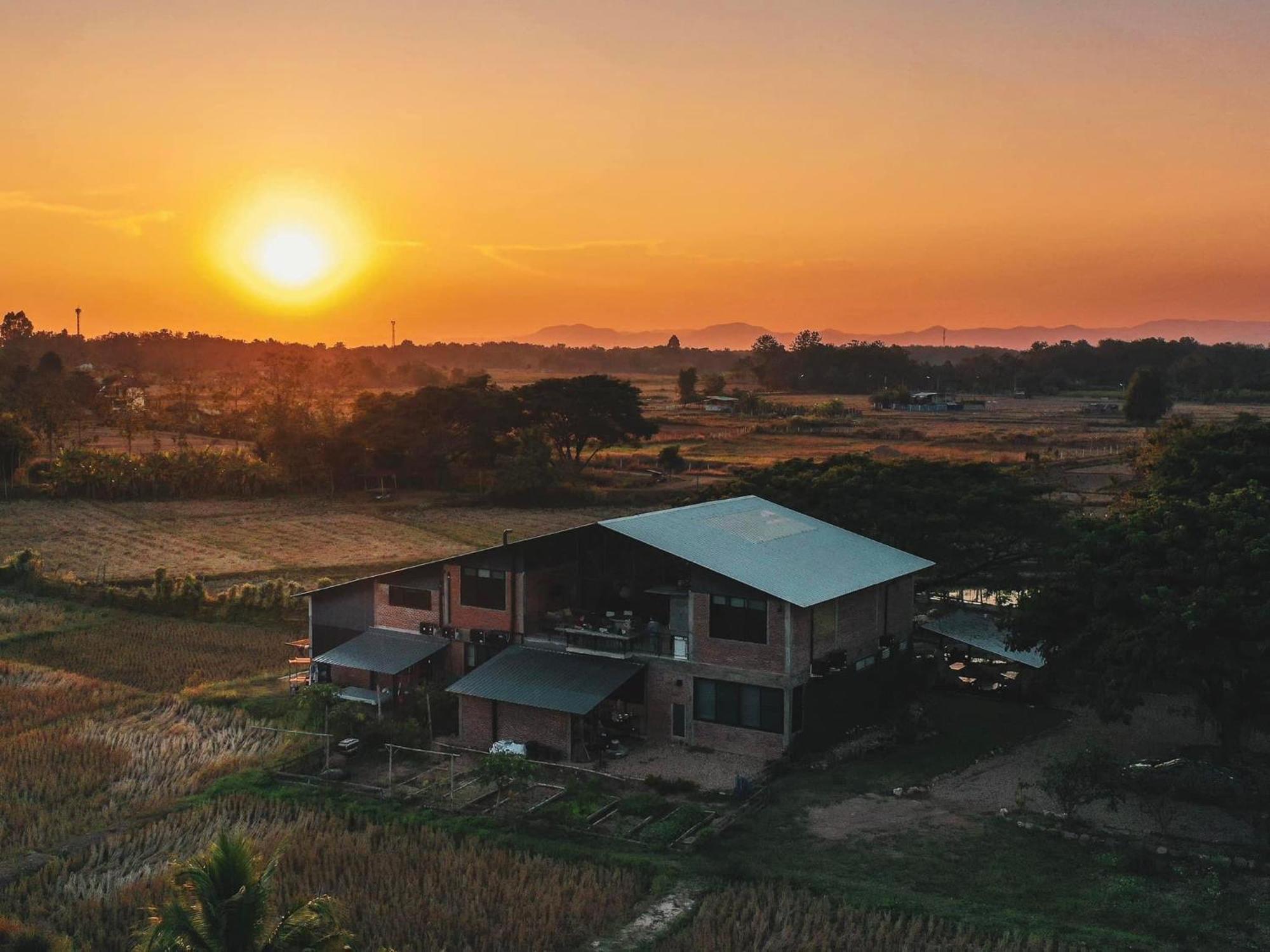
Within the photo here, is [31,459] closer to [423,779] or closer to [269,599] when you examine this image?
[269,599]

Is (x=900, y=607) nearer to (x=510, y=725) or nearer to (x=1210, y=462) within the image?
(x=1210, y=462)

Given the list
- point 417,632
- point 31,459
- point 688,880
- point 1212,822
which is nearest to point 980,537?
point 1212,822

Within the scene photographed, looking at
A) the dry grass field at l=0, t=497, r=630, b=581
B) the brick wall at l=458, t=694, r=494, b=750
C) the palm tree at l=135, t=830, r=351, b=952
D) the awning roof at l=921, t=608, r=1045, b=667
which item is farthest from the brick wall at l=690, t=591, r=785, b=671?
the dry grass field at l=0, t=497, r=630, b=581

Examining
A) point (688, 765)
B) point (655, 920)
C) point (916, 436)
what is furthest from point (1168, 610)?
point (916, 436)

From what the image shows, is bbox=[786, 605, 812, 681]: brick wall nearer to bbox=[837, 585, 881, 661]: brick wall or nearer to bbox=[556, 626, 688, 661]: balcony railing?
bbox=[837, 585, 881, 661]: brick wall

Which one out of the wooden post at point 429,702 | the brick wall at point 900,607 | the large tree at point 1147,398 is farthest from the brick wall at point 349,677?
the large tree at point 1147,398
